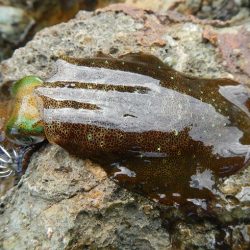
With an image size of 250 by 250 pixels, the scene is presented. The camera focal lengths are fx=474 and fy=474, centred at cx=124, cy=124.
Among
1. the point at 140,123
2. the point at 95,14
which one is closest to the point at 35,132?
the point at 140,123

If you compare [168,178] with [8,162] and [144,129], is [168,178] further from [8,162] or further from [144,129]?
[8,162]

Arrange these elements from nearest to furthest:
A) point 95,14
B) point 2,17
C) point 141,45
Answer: point 141,45
point 95,14
point 2,17

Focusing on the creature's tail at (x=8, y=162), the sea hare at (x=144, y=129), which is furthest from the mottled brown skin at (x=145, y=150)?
the creature's tail at (x=8, y=162)

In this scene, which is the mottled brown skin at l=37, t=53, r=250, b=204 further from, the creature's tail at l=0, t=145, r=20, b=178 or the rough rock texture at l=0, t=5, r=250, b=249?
the creature's tail at l=0, t=145, r=20, b=178

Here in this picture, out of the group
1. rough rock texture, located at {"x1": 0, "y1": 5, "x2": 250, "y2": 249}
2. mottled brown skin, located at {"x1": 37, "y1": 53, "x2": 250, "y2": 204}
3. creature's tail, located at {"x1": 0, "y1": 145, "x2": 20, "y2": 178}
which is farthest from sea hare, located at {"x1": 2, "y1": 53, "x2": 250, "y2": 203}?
creature's tail, located at {"x1": 0, "y1": 145, "x2": 20, "y2": 178}

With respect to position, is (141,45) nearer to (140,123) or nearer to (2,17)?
(140,123)

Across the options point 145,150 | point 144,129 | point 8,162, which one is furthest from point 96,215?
point 8,162
